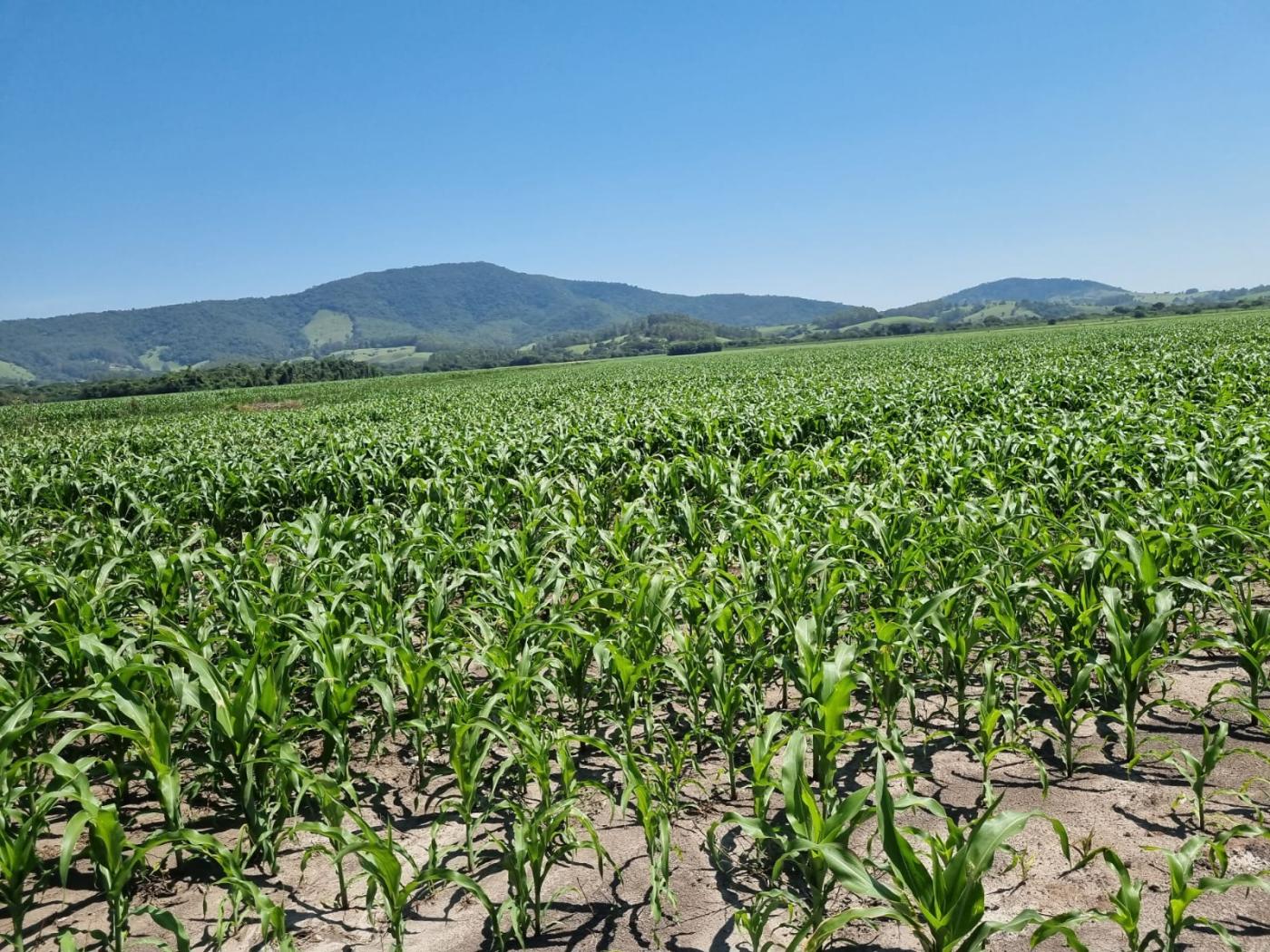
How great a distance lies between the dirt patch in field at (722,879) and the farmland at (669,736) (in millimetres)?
15

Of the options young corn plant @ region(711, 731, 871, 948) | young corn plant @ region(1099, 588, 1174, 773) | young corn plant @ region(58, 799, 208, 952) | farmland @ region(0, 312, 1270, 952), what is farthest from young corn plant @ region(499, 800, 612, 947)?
young corn plant @ region(1099, 588, 1174, 773)

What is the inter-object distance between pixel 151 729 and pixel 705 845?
230 centimetres

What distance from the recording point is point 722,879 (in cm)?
266

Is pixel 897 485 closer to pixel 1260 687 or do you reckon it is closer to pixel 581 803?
pixel 1260 687

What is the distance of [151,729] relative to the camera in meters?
2.69

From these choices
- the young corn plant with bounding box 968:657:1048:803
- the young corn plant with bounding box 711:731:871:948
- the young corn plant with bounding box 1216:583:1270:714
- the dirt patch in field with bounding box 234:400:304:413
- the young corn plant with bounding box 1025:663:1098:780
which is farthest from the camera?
the dirt patch in field with bounding box 234:400:304:413

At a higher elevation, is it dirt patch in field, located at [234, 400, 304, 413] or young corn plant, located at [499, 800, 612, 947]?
dirt patch in field, located at [234, 400, 304, 413]

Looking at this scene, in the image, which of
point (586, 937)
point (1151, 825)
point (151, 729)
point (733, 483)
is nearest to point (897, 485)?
point (733, 483)

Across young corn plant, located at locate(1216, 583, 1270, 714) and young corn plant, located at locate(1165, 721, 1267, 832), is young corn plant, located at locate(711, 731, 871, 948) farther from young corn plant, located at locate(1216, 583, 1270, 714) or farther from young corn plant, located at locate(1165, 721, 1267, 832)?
young corn plant, located at locate(1216, 583, 1270, 714)

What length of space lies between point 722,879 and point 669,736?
0.60 metres

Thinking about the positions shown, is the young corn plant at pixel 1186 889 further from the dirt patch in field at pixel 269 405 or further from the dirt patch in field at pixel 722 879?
the dirt patch in field at pixel 269 405

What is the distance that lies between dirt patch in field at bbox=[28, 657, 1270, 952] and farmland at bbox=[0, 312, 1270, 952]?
1cm

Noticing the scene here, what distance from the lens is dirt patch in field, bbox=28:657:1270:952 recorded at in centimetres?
236

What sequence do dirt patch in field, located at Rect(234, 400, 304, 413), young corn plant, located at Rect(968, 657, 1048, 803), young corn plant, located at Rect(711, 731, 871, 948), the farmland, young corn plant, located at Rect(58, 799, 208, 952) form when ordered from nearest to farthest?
young corn plant, located at Rect(711, 731, 871, 948), young corn plant, located at Rect(58, 799, 208, 952), the farmland, young corn plant, located at Rect(968, 657, 1048, 803), dirt patch in field, located at Rect(234, 400, 304, 413)
